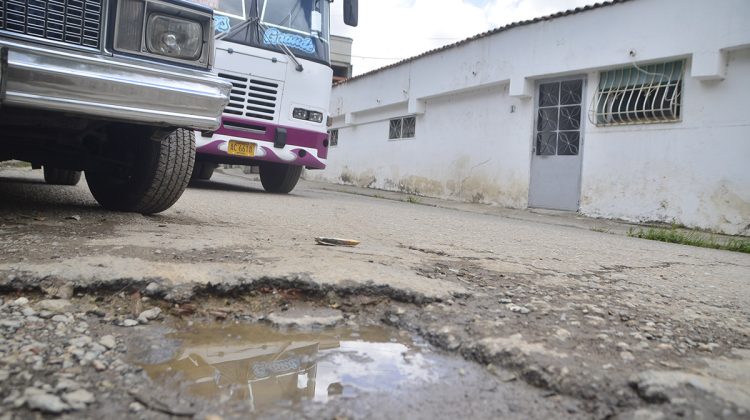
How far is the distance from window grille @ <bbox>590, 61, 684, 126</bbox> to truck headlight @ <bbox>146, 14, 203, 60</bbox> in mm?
6256

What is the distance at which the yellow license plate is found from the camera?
598 centimetres

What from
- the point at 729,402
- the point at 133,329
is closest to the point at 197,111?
the point at 133,329

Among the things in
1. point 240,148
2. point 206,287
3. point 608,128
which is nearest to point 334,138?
point 608,128

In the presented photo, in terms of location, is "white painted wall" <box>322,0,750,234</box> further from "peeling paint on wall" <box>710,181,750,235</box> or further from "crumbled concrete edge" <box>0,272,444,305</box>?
"crumbled concrete edge" <box>0,272,444,305</box>

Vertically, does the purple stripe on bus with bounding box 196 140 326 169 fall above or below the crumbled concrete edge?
above

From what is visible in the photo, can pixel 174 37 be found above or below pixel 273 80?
below

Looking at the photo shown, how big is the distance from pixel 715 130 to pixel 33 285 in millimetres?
7122

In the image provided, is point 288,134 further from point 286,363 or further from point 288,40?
point 286,363

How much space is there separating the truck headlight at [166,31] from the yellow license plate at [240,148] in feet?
11.0

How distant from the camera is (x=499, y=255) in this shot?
2900 millimetres

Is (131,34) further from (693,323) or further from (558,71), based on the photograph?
(558,71)

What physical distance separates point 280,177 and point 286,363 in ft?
19.4

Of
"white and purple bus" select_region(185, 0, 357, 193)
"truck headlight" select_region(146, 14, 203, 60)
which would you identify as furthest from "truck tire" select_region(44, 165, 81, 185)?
"truck headlight" select_region(146, 14, 203, 60)

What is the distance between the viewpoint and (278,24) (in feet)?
19.9
